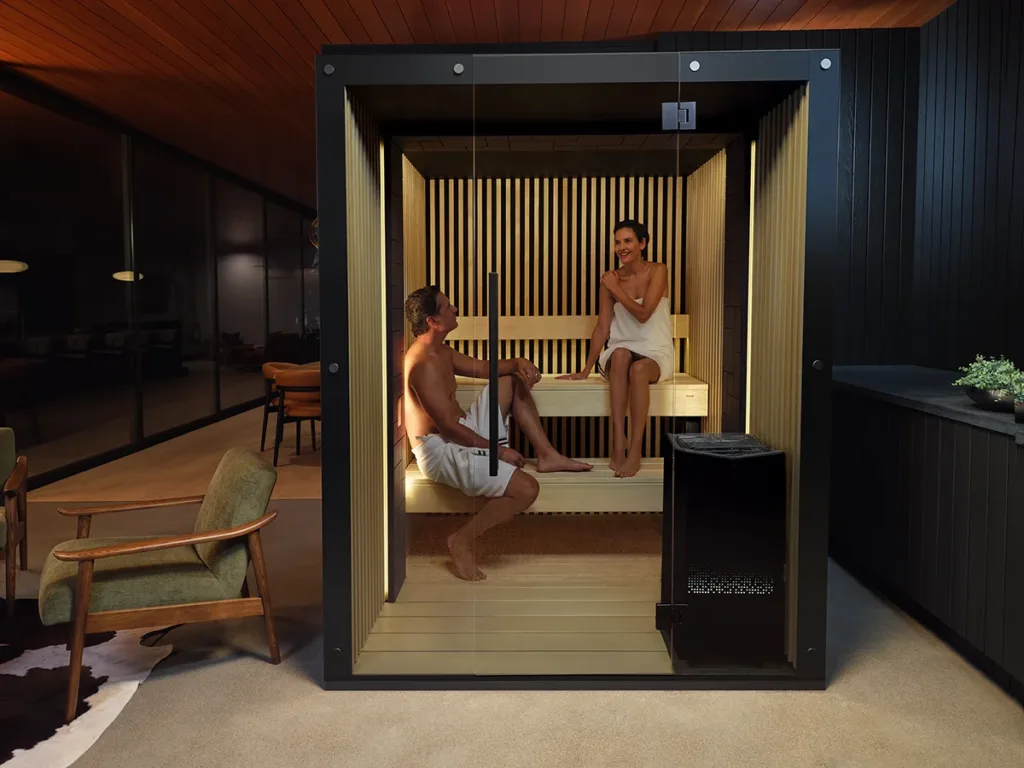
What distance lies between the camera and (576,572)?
3.74 m

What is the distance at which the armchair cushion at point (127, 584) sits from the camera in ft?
10.2

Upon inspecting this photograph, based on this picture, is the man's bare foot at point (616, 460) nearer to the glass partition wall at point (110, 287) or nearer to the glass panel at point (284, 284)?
the glass partition wall at point (110, 287)

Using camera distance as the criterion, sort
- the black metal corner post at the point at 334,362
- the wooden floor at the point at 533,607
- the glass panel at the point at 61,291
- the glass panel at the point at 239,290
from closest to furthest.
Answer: the black metal corner post at the point at 334,362
the wooden floor at the point at 533,607
the glass panel at the point at 61,291
the glass panel at the point at 239,290

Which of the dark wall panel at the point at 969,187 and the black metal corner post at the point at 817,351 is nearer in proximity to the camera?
the black metal corner post at the point at 817,351

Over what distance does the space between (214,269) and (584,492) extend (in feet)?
27.1

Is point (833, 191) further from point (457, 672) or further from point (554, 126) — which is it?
point (457, 672)

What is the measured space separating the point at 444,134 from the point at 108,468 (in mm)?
5580

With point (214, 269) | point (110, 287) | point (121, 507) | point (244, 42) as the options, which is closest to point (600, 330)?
point (121, 507)

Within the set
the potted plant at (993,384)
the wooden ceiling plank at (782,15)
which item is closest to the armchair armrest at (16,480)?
the potted plant at (993,384)

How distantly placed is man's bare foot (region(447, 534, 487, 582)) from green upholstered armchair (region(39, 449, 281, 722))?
0.65 m

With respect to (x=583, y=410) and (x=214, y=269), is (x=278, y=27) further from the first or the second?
(x=214, y=269)

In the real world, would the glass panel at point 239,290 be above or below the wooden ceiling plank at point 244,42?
below

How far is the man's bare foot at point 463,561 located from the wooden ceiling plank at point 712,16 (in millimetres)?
3305

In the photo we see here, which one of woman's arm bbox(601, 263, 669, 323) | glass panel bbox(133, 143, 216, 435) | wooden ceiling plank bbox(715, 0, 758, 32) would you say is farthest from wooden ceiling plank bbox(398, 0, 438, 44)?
glass panel bbox(133, 143, 216, 435)
